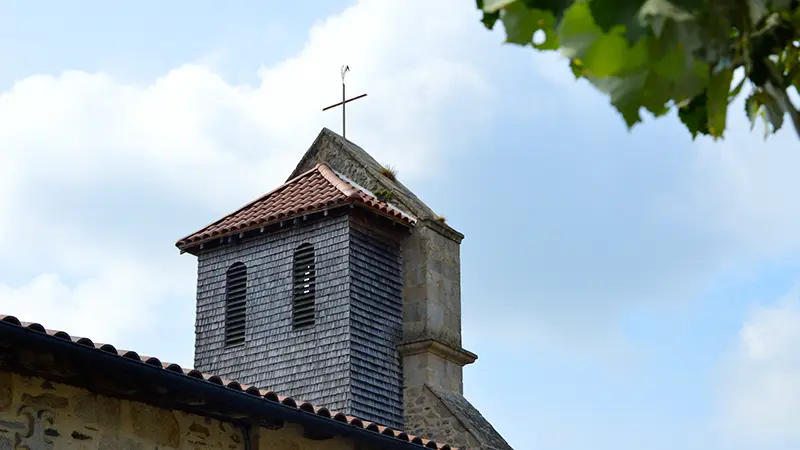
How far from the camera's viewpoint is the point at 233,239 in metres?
19.2

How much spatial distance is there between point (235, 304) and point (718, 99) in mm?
16763

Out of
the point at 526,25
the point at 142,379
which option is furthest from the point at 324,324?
the point at 526,25

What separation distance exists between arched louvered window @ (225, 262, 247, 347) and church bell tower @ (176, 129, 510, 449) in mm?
22

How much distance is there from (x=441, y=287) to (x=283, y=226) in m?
2.72

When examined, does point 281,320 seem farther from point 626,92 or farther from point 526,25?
point 626,92

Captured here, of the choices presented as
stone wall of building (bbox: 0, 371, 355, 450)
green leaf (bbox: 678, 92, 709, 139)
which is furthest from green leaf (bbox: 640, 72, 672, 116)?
stone wall of building (bbox: 0, 371, 355, 450)

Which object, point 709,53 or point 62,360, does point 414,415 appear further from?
point 709,53

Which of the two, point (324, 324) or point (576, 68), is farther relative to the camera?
point (324, 324)

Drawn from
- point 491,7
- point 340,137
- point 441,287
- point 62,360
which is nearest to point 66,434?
point 62,360

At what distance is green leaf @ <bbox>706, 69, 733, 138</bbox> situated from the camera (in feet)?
8.48

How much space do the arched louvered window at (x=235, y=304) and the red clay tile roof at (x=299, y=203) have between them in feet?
2.19

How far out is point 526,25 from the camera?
8.68 feet

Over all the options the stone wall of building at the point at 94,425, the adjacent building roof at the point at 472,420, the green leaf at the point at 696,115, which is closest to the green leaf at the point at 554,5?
the green leaf at the point at 696,115

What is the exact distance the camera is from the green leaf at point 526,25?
2.62 meters
